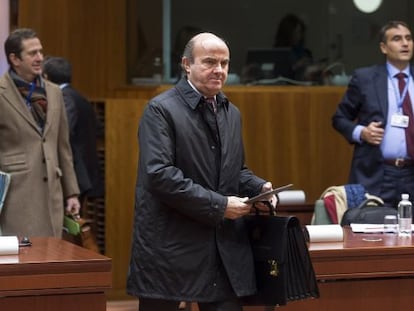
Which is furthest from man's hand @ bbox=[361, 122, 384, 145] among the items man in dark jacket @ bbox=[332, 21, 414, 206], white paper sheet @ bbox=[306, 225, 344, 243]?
white paper sheet @ bbox=[306, 225, 344, 243]

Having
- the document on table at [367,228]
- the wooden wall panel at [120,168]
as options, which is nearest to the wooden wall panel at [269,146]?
the wooden wall panel at [120,168]

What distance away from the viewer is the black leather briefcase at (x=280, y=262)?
179 inches

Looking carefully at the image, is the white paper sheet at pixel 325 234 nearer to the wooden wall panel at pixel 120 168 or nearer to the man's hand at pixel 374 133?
the man's hand at pixel 374 133

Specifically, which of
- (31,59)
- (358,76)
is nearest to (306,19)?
(358,76)

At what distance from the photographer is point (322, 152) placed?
8.48 m

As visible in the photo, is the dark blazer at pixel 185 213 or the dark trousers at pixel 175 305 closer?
the dark blazer at pixel 185 213

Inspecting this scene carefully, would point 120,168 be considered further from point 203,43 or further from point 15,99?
point 203,43

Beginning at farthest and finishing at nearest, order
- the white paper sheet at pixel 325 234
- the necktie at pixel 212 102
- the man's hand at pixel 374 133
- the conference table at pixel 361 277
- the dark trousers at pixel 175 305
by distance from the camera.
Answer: the man's hand at pixel 374 133 → the white paper sheet at pixel 325 234 → the conference table at pixel 361 277 → the necktie at pixel 212 102 → the dark trousers at pixel 175 305

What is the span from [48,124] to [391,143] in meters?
2.23

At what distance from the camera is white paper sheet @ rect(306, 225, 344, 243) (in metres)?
5.47

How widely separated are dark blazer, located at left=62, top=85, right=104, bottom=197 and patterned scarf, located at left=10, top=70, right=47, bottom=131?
5.19 feet

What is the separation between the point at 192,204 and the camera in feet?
14.6

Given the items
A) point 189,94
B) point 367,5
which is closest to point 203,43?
point 189,94

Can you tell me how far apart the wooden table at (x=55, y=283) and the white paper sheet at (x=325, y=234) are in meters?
1.17
